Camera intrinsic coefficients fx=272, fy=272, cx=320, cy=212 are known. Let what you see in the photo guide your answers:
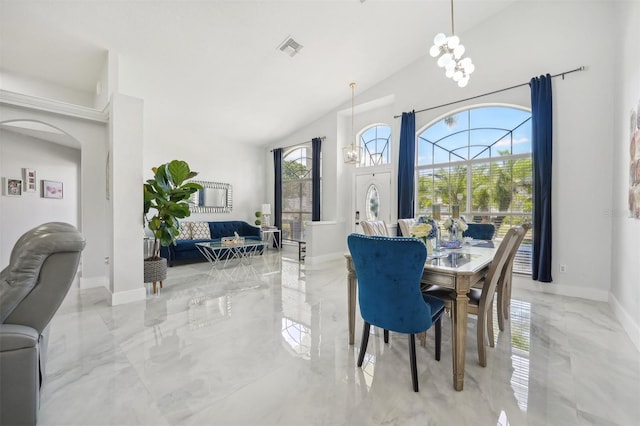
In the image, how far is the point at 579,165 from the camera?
3.58 meters

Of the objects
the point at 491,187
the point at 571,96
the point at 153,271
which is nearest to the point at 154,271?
the point at 153,271

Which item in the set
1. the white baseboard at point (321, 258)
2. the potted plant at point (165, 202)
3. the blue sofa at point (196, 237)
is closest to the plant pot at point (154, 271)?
the potted plant at point (165, 202)

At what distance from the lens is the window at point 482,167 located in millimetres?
4148

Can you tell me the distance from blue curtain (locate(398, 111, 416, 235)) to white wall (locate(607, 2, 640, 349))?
2.57m

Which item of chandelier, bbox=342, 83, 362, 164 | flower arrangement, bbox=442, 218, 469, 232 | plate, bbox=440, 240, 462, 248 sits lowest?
plate, bbox=440, 240, 462, 248

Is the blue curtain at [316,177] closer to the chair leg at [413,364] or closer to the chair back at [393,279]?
the chair back at [393,279]

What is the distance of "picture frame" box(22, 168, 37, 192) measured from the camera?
16.0 ft

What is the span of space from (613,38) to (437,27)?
7.13ft

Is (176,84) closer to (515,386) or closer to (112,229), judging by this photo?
(112,229)

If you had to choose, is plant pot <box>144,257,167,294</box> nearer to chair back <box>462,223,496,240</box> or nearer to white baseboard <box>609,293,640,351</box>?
chair back <box>462,223,496,240</box>

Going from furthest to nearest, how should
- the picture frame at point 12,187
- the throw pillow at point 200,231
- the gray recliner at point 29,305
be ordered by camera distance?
the throw pillow at point 200,231 → the picture frame at point 12,187 → the gray recliner at point 29,305

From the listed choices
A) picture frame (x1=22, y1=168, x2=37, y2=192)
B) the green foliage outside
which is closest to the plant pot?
picture frame (x1=22, y1=168, x2=37, y2=192)

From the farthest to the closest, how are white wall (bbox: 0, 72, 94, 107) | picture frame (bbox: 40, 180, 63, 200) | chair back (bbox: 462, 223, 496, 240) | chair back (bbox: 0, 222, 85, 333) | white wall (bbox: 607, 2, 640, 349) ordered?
picture frame (bbox: 40, 180, 63, 200) < white wall (bbox: 0, 72, 94, 107) < chair back (bbox: 462, 223, 496, 240) < white wall (bbox: 607, 2, 640, 349) < chair back (bbox: 0, 222, 85, 333)

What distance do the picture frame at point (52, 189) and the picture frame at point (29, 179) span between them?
156 millimetres
